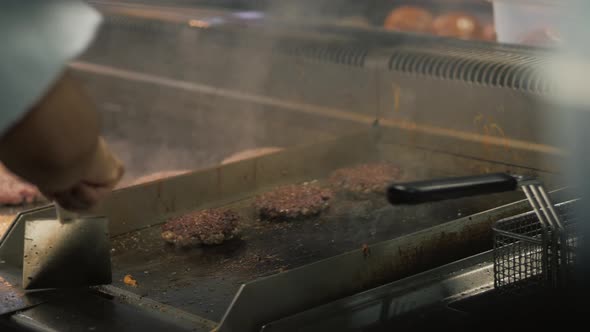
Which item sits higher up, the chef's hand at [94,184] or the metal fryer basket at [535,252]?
the chef's hand at [94,184]

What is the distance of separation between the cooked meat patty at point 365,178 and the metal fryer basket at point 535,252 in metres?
0.71

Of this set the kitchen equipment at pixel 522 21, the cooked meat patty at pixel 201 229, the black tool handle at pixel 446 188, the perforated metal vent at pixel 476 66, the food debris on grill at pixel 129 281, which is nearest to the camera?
the black tool handle at pixel 446 188

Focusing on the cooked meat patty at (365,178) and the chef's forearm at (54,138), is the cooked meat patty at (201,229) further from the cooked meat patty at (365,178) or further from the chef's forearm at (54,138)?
the chef's forearm at (54,138)

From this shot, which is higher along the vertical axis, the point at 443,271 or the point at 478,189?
the point at 478,189

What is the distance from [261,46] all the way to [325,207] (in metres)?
1.25

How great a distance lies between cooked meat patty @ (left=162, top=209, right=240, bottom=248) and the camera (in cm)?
263

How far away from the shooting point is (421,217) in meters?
2.80

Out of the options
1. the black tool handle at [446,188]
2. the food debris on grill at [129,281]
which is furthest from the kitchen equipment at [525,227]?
the food debris on grill at [129,281]

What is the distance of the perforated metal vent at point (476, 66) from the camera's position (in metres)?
3.06

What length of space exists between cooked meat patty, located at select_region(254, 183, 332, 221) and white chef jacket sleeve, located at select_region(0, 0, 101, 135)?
1.70 metres

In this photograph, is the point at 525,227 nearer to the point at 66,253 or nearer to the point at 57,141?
the point at 66,253

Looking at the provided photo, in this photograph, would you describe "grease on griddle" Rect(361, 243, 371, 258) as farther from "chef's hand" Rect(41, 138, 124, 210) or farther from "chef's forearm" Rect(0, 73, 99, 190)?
"chef's forearm" Rect(0, 73, 99, 190)

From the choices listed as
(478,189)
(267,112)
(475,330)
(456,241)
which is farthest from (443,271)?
(267,112)

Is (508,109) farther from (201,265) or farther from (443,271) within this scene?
(201,265)
